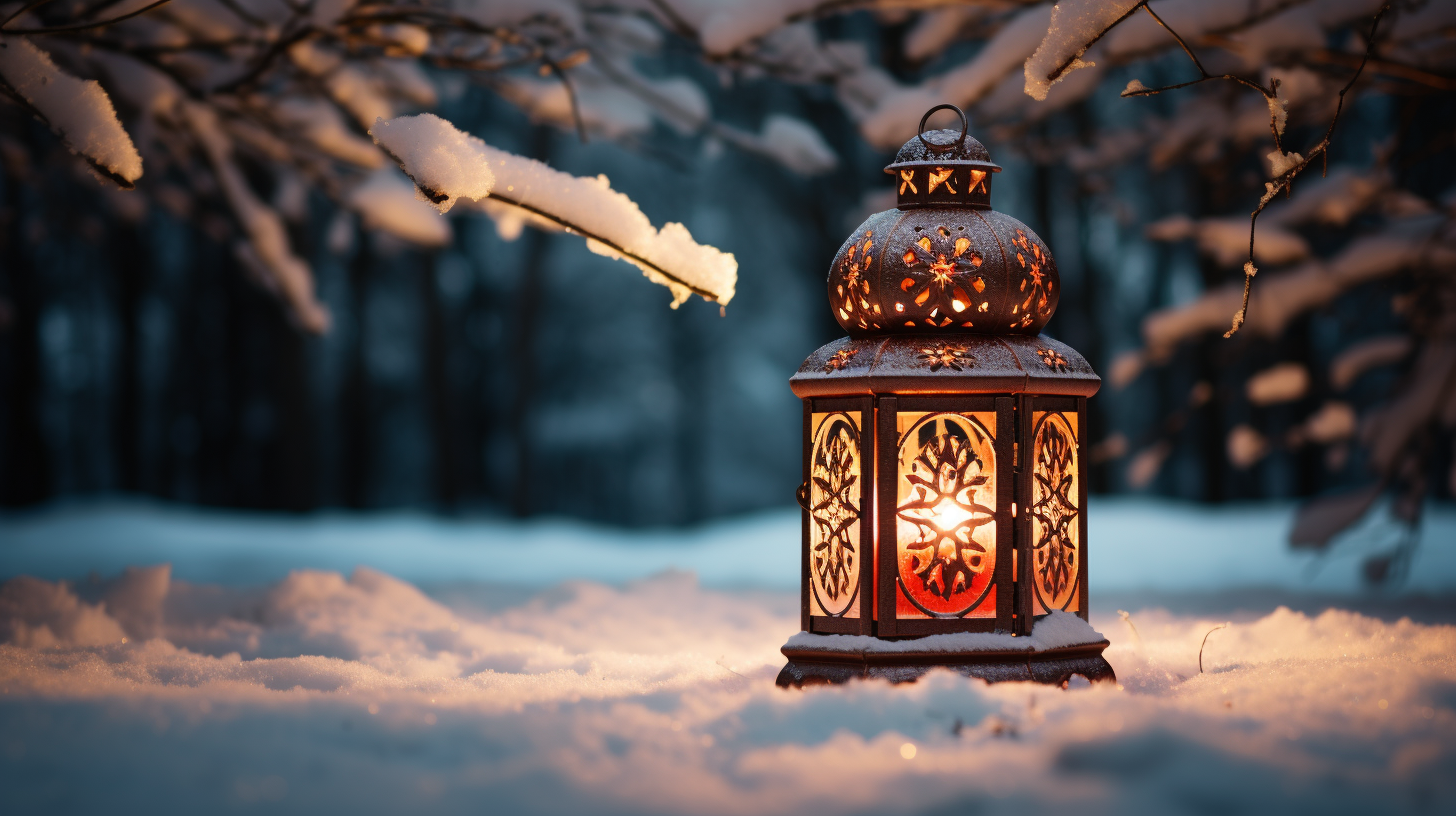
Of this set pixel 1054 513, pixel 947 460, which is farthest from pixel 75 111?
pixel 1054 513

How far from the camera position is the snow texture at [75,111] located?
3439 mm

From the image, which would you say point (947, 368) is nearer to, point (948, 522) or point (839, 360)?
point (839, 360)

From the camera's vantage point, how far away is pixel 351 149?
572 centimetres

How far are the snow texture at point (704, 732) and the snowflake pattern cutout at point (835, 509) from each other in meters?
0.42

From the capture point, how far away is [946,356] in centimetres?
375

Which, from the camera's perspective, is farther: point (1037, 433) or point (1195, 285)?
point (1195, 285)

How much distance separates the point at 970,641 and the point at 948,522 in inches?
14.2

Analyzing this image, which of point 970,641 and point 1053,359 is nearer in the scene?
point 970,641

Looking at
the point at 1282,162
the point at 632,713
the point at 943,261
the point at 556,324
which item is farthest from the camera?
the point at 556,324

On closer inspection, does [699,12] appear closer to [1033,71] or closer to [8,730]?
[1033,71]

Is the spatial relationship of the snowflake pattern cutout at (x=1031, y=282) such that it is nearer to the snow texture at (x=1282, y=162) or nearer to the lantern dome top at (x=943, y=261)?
the lantern dome top at (x=943, y=261)

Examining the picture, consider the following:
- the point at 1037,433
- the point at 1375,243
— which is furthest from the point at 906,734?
the point at 1375,243

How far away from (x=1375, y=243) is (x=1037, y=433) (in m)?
Answer: 3.21

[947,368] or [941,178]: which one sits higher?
[941,178]
